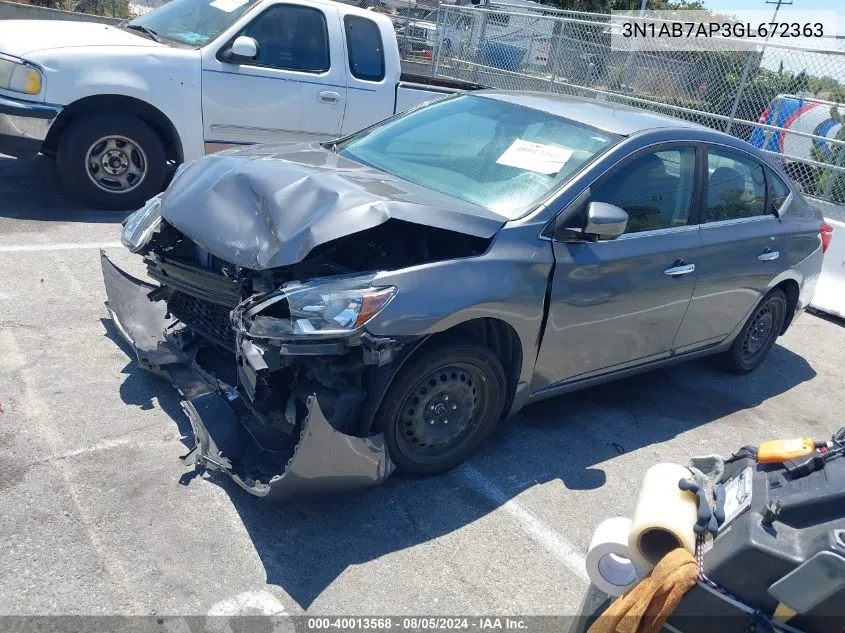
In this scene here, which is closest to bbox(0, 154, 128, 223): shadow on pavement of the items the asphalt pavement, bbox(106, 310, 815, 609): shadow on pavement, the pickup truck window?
the asphalt pavement

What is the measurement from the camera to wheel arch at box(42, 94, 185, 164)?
6.66 m

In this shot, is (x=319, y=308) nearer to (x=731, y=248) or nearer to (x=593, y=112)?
(x=593, y=112)

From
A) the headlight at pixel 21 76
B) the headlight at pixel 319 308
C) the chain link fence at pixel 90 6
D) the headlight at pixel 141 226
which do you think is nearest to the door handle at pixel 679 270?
the headlight at pixel 319 308

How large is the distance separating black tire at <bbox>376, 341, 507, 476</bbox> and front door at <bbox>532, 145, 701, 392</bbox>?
352mm

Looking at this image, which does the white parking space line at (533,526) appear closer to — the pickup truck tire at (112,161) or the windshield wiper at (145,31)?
the pickup truck tire at (112,161)

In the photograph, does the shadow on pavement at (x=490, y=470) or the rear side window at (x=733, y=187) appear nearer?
the shadow on pavement at (x=490, y=470)

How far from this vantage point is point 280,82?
7.34m

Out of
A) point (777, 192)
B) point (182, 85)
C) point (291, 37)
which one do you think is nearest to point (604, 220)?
point (777, 192)

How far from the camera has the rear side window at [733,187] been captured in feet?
15.9

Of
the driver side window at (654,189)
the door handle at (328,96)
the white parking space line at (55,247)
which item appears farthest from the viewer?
the door handle at (328,96)

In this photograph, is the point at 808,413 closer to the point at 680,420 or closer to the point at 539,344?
the point at 680,420

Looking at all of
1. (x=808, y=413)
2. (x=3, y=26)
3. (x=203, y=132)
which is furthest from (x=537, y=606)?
(x=3, y=26)

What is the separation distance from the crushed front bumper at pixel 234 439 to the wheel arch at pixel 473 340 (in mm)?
166

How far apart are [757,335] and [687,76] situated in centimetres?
684
